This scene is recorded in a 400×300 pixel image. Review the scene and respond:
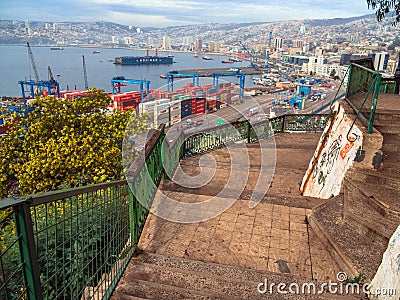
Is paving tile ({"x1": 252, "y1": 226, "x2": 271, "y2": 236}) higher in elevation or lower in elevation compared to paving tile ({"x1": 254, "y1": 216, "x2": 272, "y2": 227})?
higher

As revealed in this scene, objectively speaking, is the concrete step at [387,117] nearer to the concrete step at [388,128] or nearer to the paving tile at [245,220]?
the concrete step at [388,128]

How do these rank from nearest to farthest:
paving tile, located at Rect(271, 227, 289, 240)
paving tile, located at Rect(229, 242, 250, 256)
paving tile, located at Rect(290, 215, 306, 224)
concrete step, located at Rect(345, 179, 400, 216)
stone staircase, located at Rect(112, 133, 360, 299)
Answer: stone staircase, located at Rect(112, 133, 360, 299)
concrete step, located at Rect(345, 179, 400, 216)
paving tile, located at Rect(229, 242, 250, 256)
paving tile, located at Rect(271, 227, 289, 240)
paving tile, located at Rect(290, 215, 306, 224)

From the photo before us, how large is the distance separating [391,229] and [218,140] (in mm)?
5718

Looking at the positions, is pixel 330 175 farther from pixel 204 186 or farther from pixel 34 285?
pixel 34 285

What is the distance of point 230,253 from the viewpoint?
362cm

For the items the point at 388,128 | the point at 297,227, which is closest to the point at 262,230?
the point at 297,227

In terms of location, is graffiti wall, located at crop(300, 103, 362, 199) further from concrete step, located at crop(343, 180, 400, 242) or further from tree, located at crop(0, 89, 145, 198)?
tree, located at crop(0, 89, 145, 198)

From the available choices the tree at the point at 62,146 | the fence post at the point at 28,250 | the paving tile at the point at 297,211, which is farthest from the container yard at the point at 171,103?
the fence post at the point at 28,250

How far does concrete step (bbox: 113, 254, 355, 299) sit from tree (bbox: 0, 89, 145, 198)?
483 cm

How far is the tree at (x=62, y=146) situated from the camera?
7777 millimetres

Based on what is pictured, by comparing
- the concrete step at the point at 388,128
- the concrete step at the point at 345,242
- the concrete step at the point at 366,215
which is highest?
the concrete step at the point at 388,128

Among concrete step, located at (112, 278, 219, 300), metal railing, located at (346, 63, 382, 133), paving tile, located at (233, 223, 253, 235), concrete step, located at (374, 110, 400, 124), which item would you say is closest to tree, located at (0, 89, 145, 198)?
paving tile, located at (233, 223, 253, 235)

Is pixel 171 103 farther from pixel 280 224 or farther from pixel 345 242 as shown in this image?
pixel 345 242

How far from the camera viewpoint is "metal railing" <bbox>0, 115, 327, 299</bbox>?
5.24 ft
